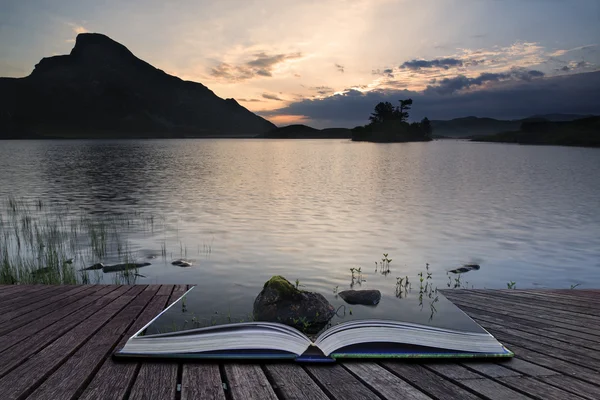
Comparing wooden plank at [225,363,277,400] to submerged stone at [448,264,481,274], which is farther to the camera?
submerged stone at [448,264,481,274]

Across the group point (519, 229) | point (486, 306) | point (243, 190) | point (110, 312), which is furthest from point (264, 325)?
point (243, 190)

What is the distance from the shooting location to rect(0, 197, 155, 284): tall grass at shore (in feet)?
45.5

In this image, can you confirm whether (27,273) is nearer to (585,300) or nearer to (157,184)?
(585,300)

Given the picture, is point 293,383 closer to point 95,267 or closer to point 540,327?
point 540,327

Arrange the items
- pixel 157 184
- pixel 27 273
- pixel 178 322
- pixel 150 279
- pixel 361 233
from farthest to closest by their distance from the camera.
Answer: pixel 157 184 < pixel 361 233 < pixel 150 279 < pixel 27 273 < pixel 178 322

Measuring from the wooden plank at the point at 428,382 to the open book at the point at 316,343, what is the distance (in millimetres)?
158

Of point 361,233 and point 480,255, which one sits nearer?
point 480,255

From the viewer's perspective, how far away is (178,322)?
31.3 ft

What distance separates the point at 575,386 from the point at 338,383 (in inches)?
91.3

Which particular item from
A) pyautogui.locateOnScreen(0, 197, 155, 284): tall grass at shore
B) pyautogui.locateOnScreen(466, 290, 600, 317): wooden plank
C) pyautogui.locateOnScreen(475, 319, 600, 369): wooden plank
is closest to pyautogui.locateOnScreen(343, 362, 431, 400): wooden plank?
pyautogui.locateOnScreen(475, 319, 600, 369): wooden plank

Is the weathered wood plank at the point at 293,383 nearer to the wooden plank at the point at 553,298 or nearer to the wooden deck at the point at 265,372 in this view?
the wooden deck at the point at 265,372

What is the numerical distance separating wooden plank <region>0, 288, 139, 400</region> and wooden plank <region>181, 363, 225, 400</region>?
1401 mm

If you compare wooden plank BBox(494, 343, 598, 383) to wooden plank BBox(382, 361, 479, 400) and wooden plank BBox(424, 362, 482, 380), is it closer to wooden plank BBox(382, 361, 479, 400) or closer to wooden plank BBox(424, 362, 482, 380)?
wooden plank BBox(424, 362, 482, 380)

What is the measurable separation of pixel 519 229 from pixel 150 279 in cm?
1997
